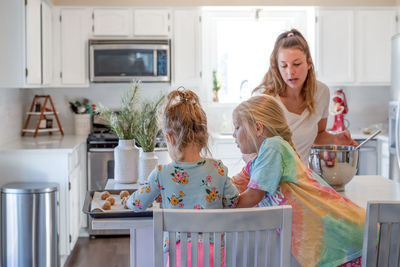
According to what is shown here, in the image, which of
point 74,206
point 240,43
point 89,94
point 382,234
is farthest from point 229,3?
point 382,234

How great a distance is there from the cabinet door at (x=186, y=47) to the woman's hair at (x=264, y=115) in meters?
3.40

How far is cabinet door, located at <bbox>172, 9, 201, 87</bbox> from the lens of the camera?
512 centimetres

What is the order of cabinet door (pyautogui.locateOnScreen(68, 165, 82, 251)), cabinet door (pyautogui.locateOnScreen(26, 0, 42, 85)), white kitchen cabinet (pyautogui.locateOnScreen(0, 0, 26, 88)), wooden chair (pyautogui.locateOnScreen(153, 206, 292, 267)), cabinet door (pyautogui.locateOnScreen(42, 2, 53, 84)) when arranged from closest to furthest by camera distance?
1. wooden chair (pyautogui.locateOnScreen(153, 206, 292, 267))
2. white kitchen cabinet (pyautogui.locateOnScreen(0, 0, 26, 88))
3. cabinet door (pyautogui.locateOnScreen(26, 0, 42, 85))
4. cabinet door (pyautogui.locateOnScreen(68, 165, 82, 251))
5. cabinet door (pyautogui.locateOnScreen(42, 2, 53, 84))

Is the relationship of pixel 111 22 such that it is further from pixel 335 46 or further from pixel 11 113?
pixel 335 46

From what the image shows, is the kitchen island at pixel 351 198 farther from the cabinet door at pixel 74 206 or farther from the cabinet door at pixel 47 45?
the cabinet door at pixel 47 45

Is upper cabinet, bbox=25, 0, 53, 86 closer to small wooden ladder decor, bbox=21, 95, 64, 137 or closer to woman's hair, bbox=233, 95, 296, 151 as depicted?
small wooden ladder decor, bbox=21, 95, 64, 137

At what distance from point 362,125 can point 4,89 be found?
137 inches

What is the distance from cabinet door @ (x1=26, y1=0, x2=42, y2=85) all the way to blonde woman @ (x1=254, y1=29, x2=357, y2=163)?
221 cm

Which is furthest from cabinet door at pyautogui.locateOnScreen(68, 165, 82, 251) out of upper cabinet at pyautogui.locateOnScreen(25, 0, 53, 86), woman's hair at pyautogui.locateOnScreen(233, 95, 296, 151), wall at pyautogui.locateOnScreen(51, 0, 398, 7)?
woman's hair at pyautogui.locateOnScreen(233, 95, 296, 151)

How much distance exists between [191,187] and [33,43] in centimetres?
290

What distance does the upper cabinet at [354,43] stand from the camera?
17.1 feet

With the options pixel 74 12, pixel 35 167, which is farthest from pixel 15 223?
pixel 74 12

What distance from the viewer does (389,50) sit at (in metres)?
5.22

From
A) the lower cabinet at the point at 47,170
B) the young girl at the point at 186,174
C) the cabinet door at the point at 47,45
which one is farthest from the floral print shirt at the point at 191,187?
the cabinet door at the point at 47,45
